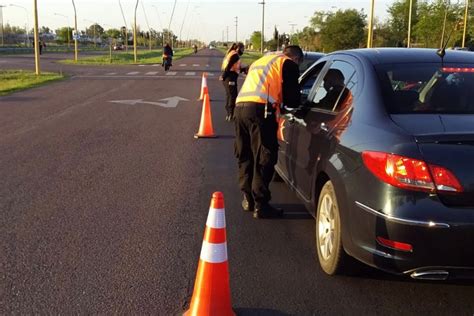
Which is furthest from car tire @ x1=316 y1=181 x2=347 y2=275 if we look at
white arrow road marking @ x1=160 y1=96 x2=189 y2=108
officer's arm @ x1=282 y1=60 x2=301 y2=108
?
white arrow road marking @ x1=160 y1=96 x2=189 y2=108

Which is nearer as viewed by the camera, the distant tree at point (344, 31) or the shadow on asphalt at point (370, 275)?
the shadow on asphalt at point (370, 275)

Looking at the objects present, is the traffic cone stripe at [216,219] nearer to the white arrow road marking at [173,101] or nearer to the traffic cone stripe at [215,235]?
the traffic cone stripe at [215,235]

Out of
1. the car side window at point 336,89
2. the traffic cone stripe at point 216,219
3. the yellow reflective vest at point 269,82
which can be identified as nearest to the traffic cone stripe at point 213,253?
the traffic cone stripe at point 216,219

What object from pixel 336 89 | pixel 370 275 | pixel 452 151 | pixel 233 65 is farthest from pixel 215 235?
pixel 233 65

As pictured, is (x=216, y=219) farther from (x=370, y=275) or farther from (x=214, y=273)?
(x=370, y=275)

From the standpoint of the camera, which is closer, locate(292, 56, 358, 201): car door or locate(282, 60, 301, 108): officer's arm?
locate(292, 56, 358, 201): car door

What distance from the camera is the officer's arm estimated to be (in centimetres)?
524

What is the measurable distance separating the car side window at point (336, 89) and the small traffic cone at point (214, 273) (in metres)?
1.53

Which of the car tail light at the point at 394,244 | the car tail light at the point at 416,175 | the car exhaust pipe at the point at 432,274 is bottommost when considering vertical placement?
the car exhaust pipe at the point at 432,274

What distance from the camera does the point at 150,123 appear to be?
39.4ft

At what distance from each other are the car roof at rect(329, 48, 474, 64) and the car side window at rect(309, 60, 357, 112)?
182mm

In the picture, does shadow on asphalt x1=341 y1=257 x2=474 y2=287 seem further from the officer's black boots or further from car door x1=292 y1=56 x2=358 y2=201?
the officer's black boots

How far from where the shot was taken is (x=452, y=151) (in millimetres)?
3209

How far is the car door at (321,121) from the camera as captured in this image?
4.20m
